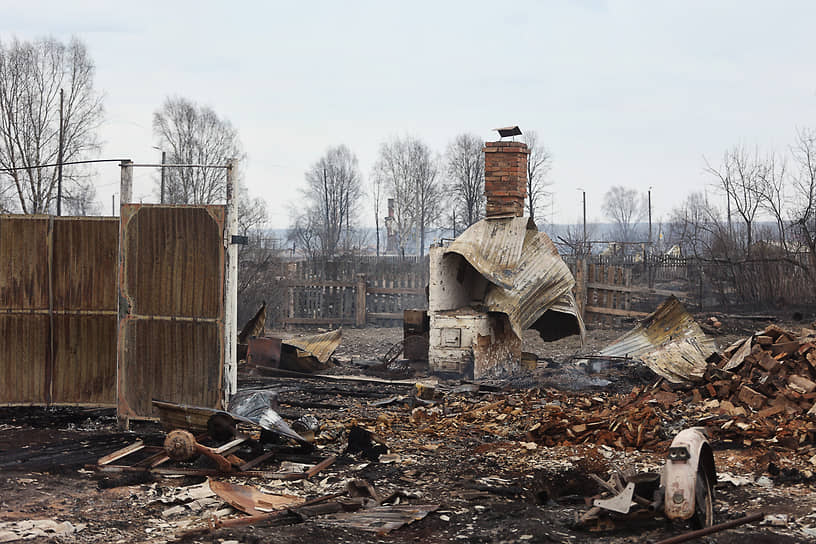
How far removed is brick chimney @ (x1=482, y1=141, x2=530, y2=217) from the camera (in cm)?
1421

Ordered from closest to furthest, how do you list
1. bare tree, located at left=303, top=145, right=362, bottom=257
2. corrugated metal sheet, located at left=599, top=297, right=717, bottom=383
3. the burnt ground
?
the burnt ground → corrugated metal sheet, located at left=599, top=297, right=717, bottom=383 → bare tree, located at left=303, top=145, right=362, bottom=257

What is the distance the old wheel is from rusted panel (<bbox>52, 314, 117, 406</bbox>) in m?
6.51

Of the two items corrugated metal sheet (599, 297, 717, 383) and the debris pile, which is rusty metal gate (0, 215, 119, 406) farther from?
corrugated metal sheet (599, 297, 717, 383)

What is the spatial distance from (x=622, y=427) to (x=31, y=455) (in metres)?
5.83

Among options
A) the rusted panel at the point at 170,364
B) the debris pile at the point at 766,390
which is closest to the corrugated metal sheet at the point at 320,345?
the rusted panel at the point at 170,364

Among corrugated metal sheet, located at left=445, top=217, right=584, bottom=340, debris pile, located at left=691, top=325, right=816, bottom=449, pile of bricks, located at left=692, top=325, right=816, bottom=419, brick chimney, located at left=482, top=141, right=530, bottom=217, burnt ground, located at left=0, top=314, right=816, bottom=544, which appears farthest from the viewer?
brick chimney, located at left=482, top=141, right=530, bottom=217

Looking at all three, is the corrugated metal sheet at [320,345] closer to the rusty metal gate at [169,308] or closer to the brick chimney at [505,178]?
the brick chimney at [505,178]

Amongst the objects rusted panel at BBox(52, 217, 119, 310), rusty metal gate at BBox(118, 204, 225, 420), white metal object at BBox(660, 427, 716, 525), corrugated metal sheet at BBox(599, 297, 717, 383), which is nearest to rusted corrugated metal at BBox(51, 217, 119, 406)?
rusted panel at BBox(52, 217, 119, 310)

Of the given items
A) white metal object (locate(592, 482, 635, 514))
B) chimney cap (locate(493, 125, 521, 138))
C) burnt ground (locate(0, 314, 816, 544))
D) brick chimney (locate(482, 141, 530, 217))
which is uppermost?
chimney cap (locate(493, 125, 521, 138))

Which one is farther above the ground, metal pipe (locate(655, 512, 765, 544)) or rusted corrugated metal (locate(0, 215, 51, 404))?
rusted corrugated metal (locate(0, 215, 51, 404))

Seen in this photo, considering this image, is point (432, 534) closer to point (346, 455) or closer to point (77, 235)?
point (346, 455)

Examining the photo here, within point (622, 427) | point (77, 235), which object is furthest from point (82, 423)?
point (622, 427)

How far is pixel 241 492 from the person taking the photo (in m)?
5.84

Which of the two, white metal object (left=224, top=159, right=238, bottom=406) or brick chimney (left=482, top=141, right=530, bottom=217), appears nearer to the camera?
white metal object (left=224, top=159, right=238, bottom=406)
